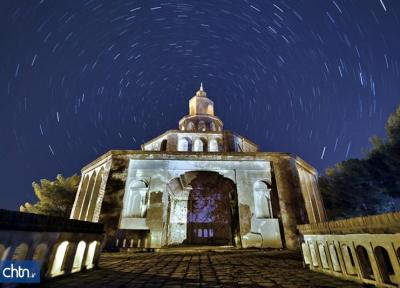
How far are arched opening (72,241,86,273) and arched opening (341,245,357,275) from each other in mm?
5514

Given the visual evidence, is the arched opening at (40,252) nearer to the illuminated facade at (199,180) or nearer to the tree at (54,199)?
the illuminated facade at (199,180)

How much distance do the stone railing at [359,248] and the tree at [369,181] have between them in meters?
17.4

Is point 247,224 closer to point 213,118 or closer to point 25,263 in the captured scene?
point 25,263

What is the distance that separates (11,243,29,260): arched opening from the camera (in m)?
3.35

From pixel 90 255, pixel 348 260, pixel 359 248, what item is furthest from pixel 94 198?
pixel 359 248

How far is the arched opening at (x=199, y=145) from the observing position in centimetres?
2242

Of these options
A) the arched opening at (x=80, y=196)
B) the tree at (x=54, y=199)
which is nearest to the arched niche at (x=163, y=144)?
the arched opening at (x=80, y=196)

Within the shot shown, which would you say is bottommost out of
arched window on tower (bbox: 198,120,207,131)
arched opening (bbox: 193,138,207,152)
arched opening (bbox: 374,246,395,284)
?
arched opening (bbox: 374,246,395,284)

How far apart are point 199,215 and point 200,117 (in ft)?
40.7

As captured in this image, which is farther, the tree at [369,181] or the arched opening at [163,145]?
the arched opening at [163,145]

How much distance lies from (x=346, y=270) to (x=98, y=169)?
56.8ft

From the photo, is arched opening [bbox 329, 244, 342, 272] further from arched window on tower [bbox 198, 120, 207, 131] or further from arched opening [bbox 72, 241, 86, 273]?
arched window on tower [bbox 198, 120, 207, 131]

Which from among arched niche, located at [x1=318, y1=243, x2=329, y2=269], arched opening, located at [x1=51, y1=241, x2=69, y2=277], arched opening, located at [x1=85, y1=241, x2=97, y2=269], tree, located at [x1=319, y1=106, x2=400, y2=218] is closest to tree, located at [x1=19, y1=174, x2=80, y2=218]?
arched opening, located at [x1=85, y1=241, x2=97, y2=269]

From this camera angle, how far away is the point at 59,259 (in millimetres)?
4266
